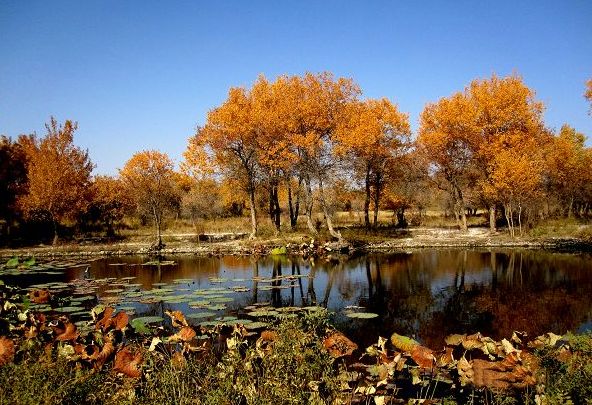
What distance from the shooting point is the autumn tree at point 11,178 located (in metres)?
45.5

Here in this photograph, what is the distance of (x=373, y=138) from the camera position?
38.6 meters

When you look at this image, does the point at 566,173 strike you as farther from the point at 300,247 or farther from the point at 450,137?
the point at 300,247

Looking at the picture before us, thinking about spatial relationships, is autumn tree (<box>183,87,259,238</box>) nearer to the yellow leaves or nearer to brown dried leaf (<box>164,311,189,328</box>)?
the yellow leaves

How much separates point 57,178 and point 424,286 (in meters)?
37.1

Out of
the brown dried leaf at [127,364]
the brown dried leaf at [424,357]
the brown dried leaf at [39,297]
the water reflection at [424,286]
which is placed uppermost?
the brown dried leaf at [39,297]

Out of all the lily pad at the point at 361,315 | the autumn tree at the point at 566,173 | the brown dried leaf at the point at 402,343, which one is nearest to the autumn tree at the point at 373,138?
the autumn tree at the point at 566,173

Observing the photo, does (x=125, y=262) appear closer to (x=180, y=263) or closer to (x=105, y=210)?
(x=180, y=263)

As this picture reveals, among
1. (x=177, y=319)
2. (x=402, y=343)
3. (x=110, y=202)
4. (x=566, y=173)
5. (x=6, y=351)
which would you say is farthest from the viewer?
(x=566, y=173)

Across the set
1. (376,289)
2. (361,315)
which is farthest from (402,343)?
(376,289)

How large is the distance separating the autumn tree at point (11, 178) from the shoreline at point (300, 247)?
8616 mm

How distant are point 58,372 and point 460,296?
16576 millimetres

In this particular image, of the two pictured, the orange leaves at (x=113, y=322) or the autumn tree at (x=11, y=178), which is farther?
the autumn tree at (x=11, y=178)

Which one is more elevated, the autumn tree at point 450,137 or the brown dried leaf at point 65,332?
the autumn tree at point 450,137

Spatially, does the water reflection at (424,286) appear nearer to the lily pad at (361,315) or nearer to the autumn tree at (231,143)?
the lily pad at (361,315)
